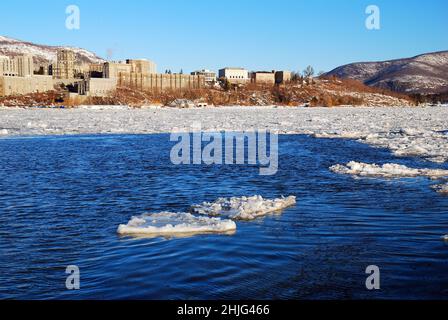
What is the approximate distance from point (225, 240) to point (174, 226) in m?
1.21

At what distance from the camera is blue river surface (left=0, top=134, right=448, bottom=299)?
6824mm

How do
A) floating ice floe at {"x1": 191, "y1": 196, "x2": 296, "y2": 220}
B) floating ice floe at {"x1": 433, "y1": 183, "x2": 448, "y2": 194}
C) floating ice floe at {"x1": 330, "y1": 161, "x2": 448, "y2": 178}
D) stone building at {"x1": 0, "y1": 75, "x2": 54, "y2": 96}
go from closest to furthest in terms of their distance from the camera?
floating ice floe at {"x1": 191, "y1": 196, "x2": 296, "y2": 220}
floating ice floe at {"x1": 433, "y1": 183, "x2": 448, "y2": 194}
floating ice floe at {"x1": 330, "y1": 161, "x2": 448, "y2": 178}
stone building at {"x1": 0, "y1": 75, "x2": 54, "y2": 96}

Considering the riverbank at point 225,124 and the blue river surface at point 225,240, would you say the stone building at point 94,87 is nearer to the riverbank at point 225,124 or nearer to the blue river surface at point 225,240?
the riverbank at point 225,124

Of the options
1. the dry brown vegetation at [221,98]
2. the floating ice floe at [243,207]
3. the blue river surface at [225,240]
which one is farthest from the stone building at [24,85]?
the floating ice floe at [243,207]

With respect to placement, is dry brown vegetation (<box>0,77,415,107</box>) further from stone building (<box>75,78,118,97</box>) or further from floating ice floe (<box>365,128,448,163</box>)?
floating ice floe (<box>365,128,448,163</box>)

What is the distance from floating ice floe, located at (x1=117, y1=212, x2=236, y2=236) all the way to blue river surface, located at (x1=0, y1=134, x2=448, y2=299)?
27 cm

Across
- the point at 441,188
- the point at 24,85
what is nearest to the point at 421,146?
the point at 441,188

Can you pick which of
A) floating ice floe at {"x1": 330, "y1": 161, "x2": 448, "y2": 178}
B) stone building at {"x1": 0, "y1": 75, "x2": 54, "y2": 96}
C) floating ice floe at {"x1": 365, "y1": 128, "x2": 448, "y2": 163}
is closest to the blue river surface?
floating ice floe at {"x1": 330, "y1": 161, "x2": 448, "y2": 178}

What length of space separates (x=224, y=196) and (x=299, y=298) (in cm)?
696

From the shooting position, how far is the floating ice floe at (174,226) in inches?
376

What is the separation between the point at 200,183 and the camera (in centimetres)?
1531

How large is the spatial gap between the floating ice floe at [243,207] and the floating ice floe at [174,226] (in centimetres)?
63
